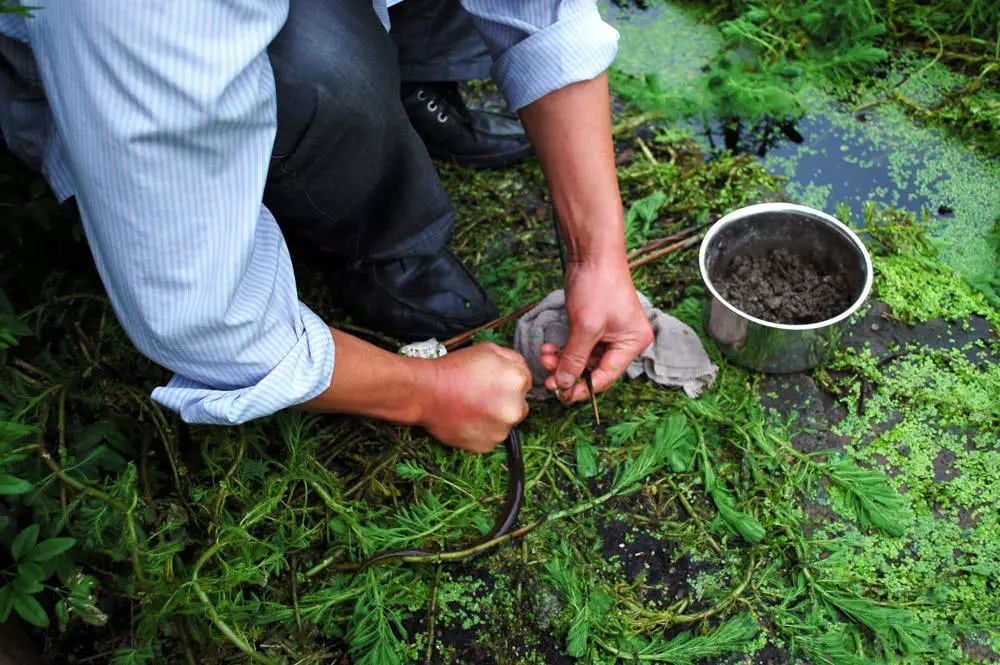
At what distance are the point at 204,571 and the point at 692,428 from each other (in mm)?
1038

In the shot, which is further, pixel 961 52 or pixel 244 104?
pixel 961 52

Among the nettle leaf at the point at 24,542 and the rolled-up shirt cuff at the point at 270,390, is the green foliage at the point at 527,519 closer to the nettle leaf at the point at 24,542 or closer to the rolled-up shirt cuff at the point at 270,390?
the nettle leaf at the point at 24,542

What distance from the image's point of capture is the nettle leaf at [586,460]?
1.79 metres

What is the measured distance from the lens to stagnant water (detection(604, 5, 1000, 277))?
7.04 feet

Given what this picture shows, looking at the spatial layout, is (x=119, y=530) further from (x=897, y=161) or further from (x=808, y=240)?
(x=897, y=161)

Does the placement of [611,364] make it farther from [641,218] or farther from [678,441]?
[641,218]

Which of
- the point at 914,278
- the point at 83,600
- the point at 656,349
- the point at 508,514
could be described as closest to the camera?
the point at 83,600

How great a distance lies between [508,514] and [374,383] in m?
0.43

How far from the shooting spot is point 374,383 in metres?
1.51

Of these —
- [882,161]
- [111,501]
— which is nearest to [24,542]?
[111,501]

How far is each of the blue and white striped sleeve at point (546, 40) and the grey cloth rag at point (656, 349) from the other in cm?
47

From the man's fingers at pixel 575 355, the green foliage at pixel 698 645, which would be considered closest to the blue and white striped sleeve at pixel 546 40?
the man's fingers at pixel 575 355

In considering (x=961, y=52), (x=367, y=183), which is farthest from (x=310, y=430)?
(x=961, y=52)

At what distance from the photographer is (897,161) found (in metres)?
2.29
